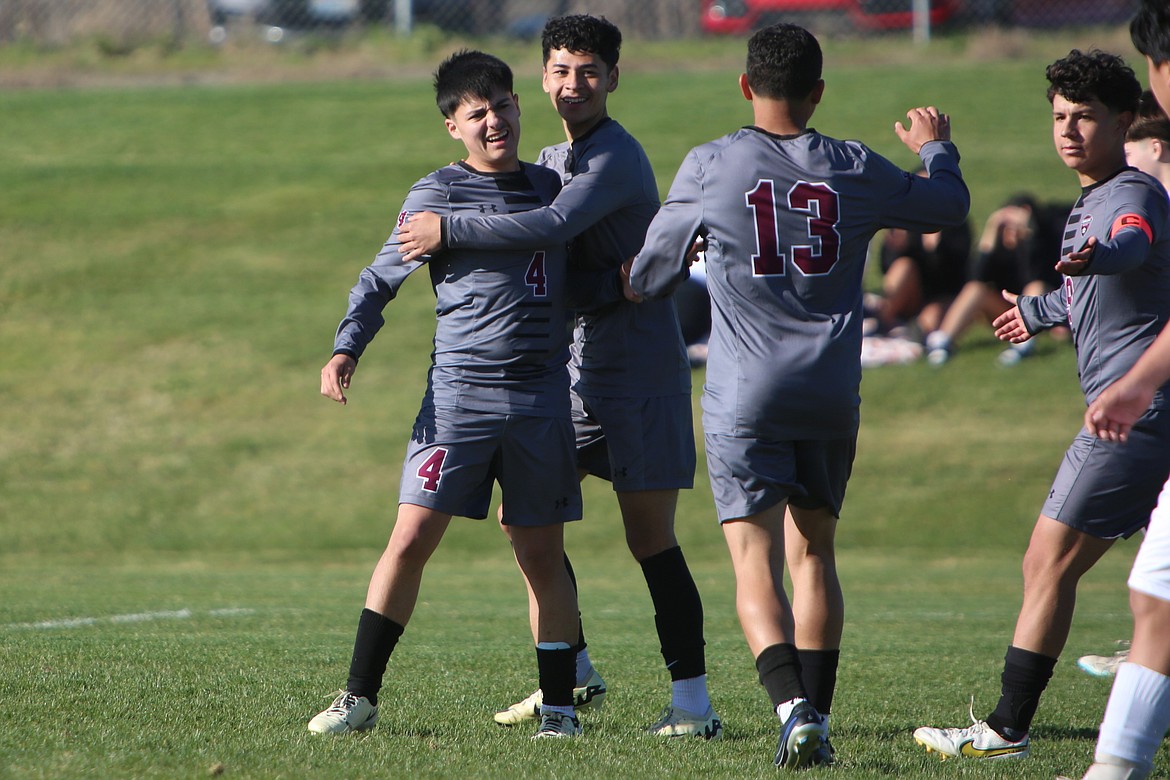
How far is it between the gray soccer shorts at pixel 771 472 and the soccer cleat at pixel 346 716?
4.45ft

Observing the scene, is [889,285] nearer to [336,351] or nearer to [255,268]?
[255,268]

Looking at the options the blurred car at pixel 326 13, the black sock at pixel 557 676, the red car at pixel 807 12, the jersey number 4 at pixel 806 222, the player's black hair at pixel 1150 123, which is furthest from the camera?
the blurred car at pixel 326 13

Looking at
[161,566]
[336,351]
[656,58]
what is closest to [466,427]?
[336,351]

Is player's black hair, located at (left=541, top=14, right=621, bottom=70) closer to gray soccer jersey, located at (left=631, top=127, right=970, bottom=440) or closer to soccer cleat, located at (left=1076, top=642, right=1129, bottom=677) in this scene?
gray soccer jersey, located at (left=631, top=127, right=970, bottom=440)

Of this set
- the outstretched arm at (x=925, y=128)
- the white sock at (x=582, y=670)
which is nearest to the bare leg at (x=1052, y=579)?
the outstretched arm at (x=925, y=128)

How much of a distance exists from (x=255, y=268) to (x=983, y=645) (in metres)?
11.5

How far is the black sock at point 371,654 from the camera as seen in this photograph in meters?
4.25

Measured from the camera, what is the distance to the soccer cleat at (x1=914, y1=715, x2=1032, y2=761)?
13.8 feet

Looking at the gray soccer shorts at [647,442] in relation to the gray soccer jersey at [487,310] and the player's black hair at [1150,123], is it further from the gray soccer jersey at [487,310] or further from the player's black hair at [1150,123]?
the player's black hair at [1150,123]

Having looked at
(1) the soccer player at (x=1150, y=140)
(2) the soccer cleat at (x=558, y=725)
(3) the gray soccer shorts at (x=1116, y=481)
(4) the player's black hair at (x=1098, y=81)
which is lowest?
(2) the soccer cleat at (x=558, y=725)

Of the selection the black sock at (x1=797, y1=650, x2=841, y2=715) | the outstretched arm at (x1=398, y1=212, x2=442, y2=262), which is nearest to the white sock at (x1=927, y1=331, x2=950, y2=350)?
the black sock at (x1=797, y1=650, x2=841, y2=715)

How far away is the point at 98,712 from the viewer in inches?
166

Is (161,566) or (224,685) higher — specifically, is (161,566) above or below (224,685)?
below

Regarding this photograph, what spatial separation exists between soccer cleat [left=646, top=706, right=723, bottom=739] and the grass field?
12cm
